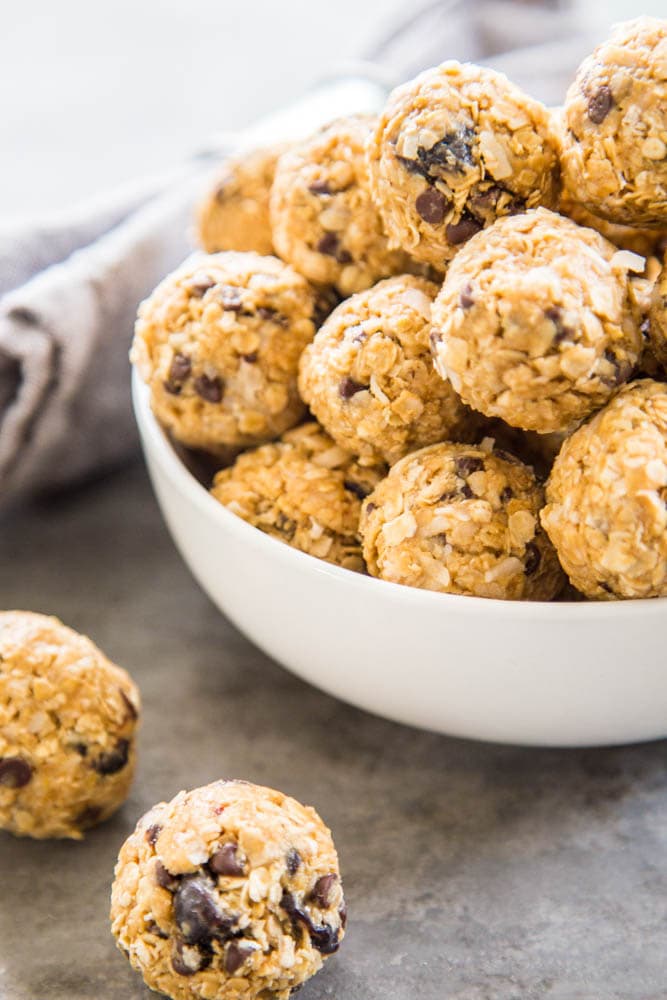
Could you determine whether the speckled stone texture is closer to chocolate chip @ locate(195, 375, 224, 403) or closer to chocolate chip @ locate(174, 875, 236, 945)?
chocolate chip @ locate(174, 875, 236, 945)

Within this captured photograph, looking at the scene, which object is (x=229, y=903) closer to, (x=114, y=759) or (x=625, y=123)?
(x=114, y=759)

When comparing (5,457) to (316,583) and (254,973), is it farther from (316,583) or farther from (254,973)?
(254,973)

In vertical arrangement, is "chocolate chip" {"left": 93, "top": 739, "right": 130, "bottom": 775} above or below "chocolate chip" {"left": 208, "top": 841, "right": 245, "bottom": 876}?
below

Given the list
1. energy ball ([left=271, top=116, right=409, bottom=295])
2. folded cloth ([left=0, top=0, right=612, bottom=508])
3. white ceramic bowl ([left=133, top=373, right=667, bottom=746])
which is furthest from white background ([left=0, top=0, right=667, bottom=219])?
white ceramic bowl ([left=133, top=373, right=667, bottom=746])

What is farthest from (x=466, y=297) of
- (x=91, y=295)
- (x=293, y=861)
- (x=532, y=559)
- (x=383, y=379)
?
(x=91, y=295)

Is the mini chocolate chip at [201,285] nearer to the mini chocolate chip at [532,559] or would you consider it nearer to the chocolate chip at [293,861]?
the mini chocolate chip at [532,559]

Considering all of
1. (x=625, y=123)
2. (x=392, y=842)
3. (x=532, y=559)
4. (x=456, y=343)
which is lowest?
(x=392, y=842)

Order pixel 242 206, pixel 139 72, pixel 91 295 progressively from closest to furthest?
1. pixel 242 206
2. pixel 91 295
3. pixel 139 72

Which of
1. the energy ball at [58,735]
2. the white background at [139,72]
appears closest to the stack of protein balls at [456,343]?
the energy ball at [58,735]
